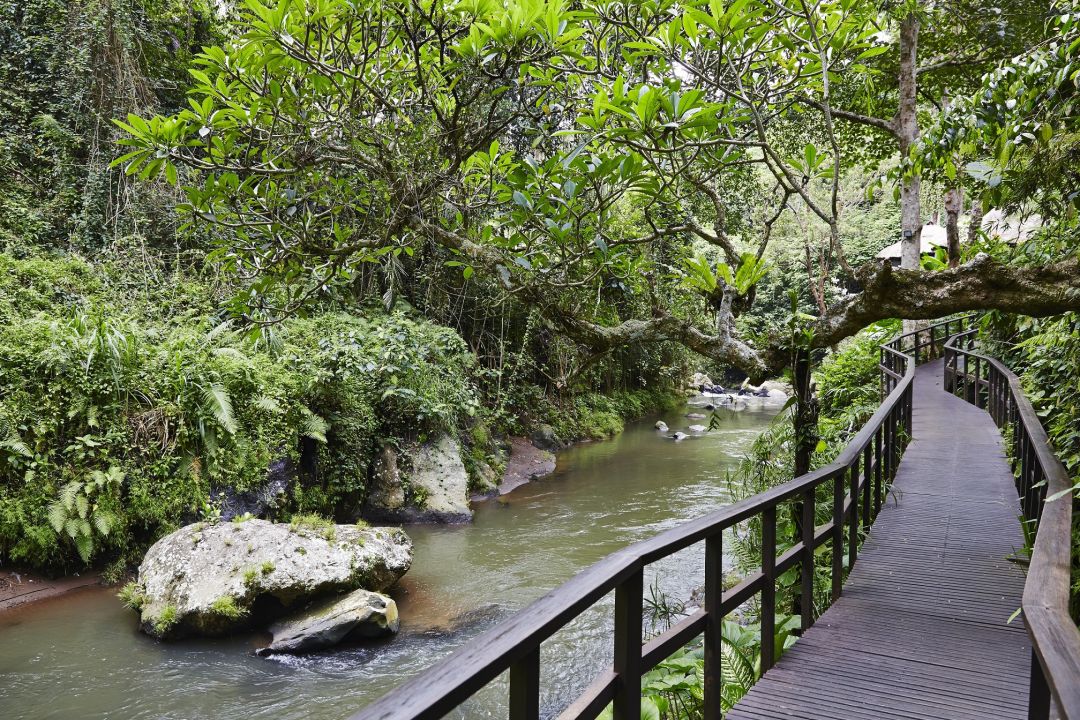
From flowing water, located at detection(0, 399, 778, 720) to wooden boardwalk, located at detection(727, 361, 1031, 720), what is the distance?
268 centimetres

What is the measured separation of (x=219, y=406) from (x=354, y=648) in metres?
3.53

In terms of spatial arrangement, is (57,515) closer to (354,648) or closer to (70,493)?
(70,493)

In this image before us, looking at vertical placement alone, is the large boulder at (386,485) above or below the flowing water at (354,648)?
above

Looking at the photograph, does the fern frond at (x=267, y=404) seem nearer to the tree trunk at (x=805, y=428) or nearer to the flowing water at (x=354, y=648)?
the flowing water at (x=354, y=648)

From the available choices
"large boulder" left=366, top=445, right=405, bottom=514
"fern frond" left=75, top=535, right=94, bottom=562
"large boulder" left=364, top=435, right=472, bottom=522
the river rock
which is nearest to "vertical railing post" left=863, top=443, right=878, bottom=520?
the river rock

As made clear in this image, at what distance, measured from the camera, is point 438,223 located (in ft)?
15.7

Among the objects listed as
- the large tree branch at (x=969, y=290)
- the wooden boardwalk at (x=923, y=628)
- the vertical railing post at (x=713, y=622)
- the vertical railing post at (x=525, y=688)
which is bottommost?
the wooden boardwalk at (x=923, y=628)

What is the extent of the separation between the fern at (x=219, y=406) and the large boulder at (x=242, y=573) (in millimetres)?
1489

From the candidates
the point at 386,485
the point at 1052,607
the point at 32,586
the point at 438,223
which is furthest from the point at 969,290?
the point at 32,586

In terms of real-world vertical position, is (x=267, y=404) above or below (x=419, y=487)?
above

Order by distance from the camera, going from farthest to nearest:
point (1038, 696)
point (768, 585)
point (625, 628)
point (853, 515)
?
1. point (853, 515)
2. point (768, 585)
3. point (625, 628)
4. point (1038, 696)

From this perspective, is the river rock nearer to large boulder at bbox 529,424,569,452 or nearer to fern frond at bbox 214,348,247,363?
fern frond at bbox 214,348,247,363

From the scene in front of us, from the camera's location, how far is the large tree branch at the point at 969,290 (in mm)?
3346

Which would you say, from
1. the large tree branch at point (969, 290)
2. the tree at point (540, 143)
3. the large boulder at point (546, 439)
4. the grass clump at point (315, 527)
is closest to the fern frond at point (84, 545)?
the grass clump at point (315, 527)
